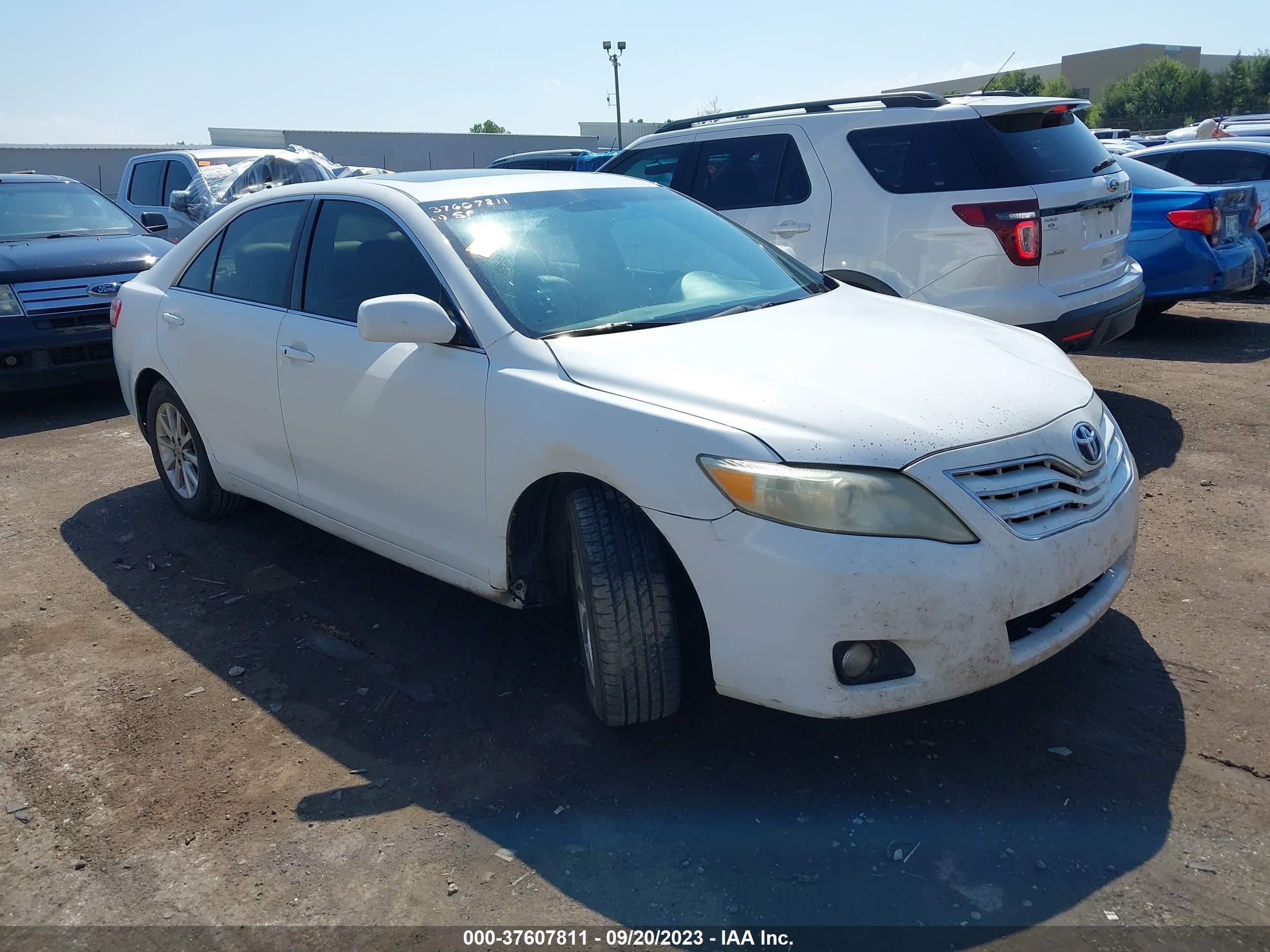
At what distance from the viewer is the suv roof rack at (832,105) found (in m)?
5.89

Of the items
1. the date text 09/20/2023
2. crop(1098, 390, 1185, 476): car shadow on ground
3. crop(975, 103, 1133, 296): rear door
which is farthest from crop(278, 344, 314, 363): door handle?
crop(1098, 390, 1185, 476): car shadow on ground

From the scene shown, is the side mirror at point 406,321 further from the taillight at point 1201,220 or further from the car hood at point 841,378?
the taillight at point 1201,220

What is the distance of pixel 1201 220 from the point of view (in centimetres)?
794

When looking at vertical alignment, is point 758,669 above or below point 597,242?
below

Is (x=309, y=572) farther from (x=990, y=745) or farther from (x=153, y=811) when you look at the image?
(x=990, y=745)

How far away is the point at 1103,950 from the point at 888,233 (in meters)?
4.36

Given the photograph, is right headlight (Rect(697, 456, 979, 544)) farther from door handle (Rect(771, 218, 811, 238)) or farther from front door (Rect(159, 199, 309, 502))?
door handle (Rect(771, 218, 811, 238))

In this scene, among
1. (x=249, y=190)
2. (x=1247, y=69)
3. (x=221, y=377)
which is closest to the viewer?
(x=221, y=377)

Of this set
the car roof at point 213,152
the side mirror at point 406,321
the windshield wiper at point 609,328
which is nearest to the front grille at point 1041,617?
the windshield wiper at point 609,328

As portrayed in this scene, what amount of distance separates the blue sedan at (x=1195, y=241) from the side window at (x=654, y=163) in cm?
366

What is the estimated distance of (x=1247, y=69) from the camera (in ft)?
197

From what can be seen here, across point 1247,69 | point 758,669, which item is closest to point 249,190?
point 758,669

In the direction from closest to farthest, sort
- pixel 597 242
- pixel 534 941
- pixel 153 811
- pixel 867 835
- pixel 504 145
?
pixel 534 941, pixel 867 835, pixel 153 811, pixel 597 242, pixel 504 145

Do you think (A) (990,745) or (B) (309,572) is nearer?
(A) (990,745)
